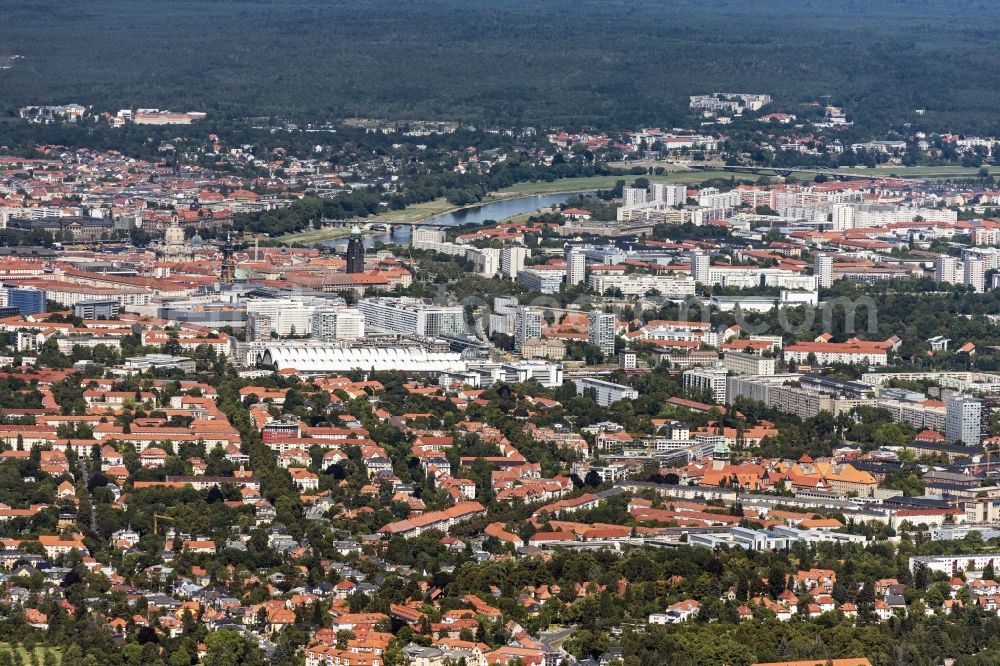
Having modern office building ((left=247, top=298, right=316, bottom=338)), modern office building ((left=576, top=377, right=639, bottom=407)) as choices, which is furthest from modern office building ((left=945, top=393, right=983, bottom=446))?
modern office building ((left=247, top=298, right=316, bottom=338))

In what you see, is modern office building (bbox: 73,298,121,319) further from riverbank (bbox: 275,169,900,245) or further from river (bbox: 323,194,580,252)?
riverbank (bbox: 275,169,900,245)

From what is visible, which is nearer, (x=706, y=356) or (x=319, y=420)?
(x=319, y=420)

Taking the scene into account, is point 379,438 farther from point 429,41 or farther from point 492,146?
point 429,41

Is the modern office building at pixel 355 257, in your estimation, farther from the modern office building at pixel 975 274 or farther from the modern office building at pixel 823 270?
the modern office building at pixel 975 274

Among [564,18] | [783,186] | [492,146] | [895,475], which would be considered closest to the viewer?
[895,475]

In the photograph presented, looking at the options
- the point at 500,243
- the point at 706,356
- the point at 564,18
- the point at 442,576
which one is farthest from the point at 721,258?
the point at 564,18

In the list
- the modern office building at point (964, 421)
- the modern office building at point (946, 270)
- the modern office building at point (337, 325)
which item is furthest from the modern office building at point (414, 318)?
the modern office building at point (946, 270)

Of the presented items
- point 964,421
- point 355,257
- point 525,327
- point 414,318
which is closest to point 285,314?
point 414,318
